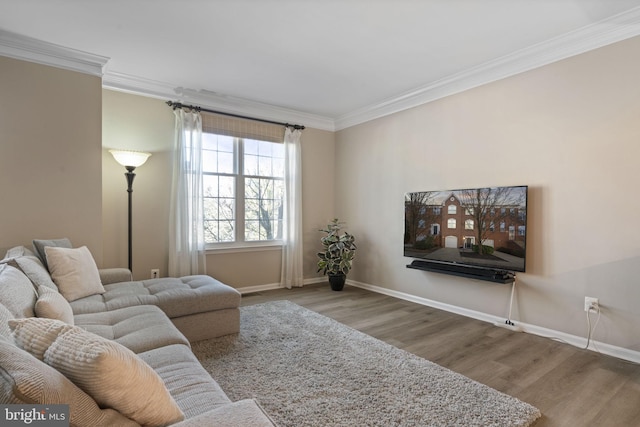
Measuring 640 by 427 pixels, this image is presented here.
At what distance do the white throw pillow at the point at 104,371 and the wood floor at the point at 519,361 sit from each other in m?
2.01

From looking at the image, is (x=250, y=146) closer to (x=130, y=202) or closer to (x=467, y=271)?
(x=130, y=202)

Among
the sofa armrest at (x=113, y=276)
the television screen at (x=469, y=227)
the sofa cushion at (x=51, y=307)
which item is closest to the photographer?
the sofa cushion at (x=51, y=307)

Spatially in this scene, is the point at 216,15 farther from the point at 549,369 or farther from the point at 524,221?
the point at 549,369

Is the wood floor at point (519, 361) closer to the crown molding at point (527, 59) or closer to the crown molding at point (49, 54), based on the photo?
the crown molding at point (527, 59)

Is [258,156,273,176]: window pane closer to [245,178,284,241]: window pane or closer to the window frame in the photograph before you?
[245,178,284,241]: window pane

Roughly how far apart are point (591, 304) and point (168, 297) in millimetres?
3599

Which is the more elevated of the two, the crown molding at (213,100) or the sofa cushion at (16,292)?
the crown molding at (213,100)

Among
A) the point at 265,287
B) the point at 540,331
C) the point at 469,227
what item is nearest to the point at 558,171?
the point at 469,227

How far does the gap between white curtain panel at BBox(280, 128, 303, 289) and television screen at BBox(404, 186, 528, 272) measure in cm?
166

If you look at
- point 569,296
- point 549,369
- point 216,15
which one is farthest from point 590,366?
point 216,15

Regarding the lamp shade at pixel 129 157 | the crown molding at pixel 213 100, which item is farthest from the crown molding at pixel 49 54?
the lamp shade at pixel 129 157

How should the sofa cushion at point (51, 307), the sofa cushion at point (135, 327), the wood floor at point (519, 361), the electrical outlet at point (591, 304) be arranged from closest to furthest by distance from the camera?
the sofa cushion at point (51, 307) → the sofa cushion at point (135, 327) → the wood floor at point (519, 361) → the electrical outlet at point (591, 304)

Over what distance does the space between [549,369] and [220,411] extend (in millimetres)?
2547

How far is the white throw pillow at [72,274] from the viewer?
2.44 m
